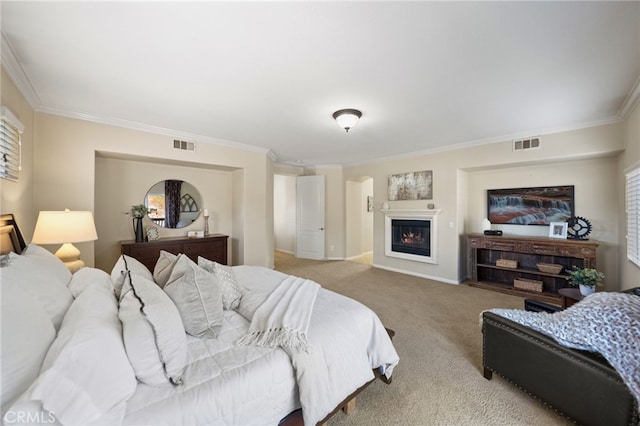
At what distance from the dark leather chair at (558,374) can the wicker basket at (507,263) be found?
8.83ft

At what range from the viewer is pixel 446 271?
15.2ft

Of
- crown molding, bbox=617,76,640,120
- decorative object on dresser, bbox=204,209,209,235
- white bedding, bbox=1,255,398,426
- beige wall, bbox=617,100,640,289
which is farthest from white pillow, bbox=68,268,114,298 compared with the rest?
beige wall, bbox=617,100,640,289

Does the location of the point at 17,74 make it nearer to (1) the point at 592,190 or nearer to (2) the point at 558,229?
(2) the point at 558,229

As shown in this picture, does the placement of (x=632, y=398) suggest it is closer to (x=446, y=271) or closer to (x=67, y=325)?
(x=67, y=325)

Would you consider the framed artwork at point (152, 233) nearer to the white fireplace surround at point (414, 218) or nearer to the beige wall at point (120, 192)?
the beige wall at point (120, 192)

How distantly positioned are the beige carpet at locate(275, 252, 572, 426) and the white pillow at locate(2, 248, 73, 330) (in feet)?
5.45

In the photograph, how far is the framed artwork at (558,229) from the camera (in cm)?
368

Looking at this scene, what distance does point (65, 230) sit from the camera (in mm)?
2289

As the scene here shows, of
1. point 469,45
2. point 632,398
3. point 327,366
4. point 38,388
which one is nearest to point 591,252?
point 632,398

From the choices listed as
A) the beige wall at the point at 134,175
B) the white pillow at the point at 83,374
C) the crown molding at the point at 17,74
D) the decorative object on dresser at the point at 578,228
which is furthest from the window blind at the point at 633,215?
the crown molding at the point at 17,74

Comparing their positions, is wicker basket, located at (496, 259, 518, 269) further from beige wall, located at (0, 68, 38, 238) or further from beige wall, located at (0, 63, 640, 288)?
beige wall, located at (0, 68, 38, 238)

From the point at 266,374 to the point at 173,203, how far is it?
4.02 m

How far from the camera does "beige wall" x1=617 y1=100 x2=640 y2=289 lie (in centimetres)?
264

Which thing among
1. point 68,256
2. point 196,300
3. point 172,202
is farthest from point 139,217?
point 196,300
